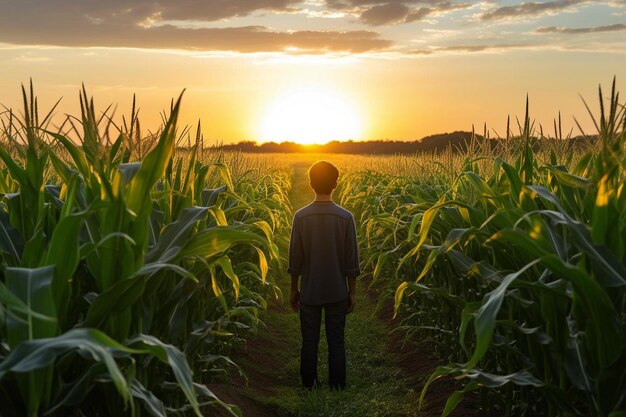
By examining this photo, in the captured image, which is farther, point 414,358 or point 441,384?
point 414,358

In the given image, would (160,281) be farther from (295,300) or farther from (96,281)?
(295,300)

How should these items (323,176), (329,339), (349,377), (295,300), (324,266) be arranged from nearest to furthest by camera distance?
(323,176) < (324,266) < (329,339) < (295,300) < (349,377)

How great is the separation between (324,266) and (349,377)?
52.8 inches

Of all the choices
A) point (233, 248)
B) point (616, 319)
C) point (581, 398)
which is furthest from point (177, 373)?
point (233, 248)

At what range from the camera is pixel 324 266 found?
22.0 feet

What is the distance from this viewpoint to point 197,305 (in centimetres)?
503

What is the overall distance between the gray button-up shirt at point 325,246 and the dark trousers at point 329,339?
124mm

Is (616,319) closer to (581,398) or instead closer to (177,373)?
(581,398)

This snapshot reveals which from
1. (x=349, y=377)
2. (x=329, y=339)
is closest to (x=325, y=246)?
(x=329, y=339)

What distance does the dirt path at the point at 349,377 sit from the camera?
6173mm

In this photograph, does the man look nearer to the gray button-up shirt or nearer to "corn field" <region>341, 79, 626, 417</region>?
the gray button-up shirt

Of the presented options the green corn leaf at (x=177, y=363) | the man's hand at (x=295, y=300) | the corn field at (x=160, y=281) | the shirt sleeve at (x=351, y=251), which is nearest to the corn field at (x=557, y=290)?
the corn field at (x=160, y=281)

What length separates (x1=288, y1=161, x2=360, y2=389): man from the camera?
6.70 metres

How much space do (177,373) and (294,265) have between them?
4267 millimetres
